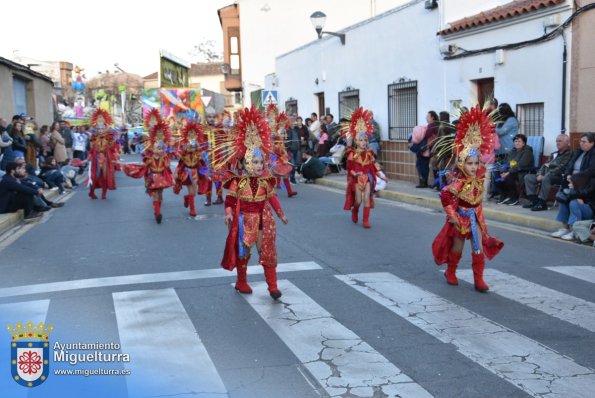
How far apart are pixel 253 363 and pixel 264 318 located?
121 centimetres

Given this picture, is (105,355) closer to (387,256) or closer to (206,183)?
(387,256)

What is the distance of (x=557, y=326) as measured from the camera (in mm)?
6230

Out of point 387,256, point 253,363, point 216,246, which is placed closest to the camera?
point 253,363

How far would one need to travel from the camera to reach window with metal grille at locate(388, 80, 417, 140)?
63.6 feet

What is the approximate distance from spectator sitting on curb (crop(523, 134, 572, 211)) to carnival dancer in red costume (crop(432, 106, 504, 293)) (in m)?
5.12

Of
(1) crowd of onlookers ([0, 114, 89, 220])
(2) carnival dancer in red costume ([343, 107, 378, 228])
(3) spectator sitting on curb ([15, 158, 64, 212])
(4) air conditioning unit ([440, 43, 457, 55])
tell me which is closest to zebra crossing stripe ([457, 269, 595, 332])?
(2) carnival dancer in red costume ([343, 107, 378, 228])

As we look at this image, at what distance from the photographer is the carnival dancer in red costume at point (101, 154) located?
1723 centimetres

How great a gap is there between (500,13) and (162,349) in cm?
1189

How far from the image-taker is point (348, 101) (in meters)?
24.2

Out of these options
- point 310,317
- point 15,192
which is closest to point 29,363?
point 310,317

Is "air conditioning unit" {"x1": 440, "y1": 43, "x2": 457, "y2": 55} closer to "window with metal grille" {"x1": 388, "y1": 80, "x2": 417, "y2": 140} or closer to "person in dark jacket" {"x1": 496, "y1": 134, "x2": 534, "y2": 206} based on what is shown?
"window with metal grille" {"x1": 388, "y1": 80, "x2": 417, "y2": 140}

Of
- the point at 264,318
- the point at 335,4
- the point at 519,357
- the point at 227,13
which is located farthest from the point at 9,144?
the point at 227,13

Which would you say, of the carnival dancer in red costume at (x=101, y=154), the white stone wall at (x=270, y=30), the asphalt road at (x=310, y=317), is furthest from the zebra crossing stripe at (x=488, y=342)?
the white stone wall at (x=270, y=30)

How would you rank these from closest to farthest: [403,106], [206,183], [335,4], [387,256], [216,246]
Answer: [387,256]
[216,246]
[206,183]
[403,106]
[335,4]
